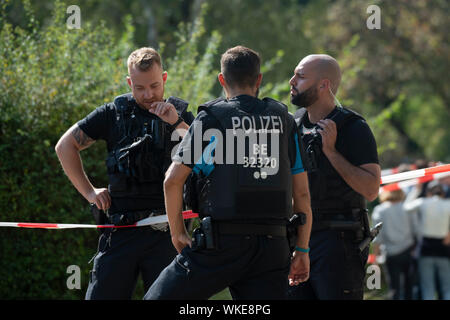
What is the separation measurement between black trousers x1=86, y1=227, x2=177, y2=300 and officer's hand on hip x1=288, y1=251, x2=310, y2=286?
936mm

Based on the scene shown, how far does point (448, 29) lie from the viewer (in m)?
25.8

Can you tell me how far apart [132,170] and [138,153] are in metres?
0.12

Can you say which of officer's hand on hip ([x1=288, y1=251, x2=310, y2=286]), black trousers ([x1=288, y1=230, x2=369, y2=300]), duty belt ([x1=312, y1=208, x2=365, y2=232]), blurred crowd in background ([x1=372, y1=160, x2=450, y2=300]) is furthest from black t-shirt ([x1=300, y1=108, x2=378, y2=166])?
blurred crowd in background ([x1=372, y1=160, x2=450, y2=300])

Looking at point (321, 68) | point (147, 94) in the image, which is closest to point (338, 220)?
point (321, 68)

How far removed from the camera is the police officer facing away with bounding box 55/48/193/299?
4617 millimetres

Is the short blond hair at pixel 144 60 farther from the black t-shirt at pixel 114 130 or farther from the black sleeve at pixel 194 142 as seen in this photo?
the black sleeve at pixel 194 142

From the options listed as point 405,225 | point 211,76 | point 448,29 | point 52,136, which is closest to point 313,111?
point 52,136

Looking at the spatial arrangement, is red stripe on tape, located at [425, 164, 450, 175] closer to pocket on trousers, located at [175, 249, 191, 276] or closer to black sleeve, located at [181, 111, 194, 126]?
black sleeve, located at [181, 111, 194, 126]

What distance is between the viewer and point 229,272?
3.71 meters

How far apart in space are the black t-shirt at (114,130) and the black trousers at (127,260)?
0.61 feet

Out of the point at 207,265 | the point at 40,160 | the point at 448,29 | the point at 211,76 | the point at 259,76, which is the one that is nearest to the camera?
the point at 207,265

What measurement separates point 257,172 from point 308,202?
47 cm

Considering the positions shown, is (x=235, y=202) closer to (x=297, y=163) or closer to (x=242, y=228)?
(x=242, y=228)

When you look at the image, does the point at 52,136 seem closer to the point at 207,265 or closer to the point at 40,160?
the point at 40,160
